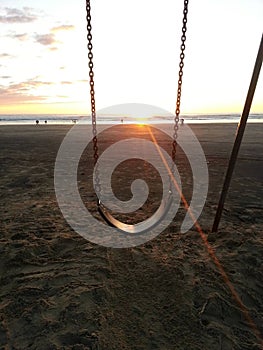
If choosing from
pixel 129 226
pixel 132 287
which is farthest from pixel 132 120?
pixel 132 287

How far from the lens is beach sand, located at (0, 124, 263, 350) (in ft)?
8.61

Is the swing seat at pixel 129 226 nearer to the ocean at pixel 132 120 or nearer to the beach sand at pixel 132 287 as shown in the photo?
the beach sand at pixel 132 287

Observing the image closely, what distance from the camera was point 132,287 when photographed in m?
3.26

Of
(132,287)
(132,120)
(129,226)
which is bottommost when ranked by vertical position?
(132,287)

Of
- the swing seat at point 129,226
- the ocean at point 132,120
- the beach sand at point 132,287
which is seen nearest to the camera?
the beach sand at point 132,287

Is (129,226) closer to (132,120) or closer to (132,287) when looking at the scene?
(132,287)

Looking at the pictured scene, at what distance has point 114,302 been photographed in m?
3.04

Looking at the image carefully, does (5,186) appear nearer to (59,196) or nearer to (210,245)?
(59,196)

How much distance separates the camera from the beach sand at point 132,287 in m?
2.62

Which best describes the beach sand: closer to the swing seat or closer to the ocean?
the swing seat

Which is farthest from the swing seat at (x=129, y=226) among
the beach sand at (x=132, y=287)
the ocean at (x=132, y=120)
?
the ocean at (x=132, y=120)

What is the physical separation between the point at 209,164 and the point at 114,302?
303 inches

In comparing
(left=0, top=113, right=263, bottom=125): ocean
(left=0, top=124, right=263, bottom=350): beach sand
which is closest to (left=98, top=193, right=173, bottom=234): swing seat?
(left=0, top=124, right=263, bottom=350): beach sand

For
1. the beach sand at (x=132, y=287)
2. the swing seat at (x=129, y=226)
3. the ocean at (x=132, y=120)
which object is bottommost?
the beach sand at (x=132, y=287)
